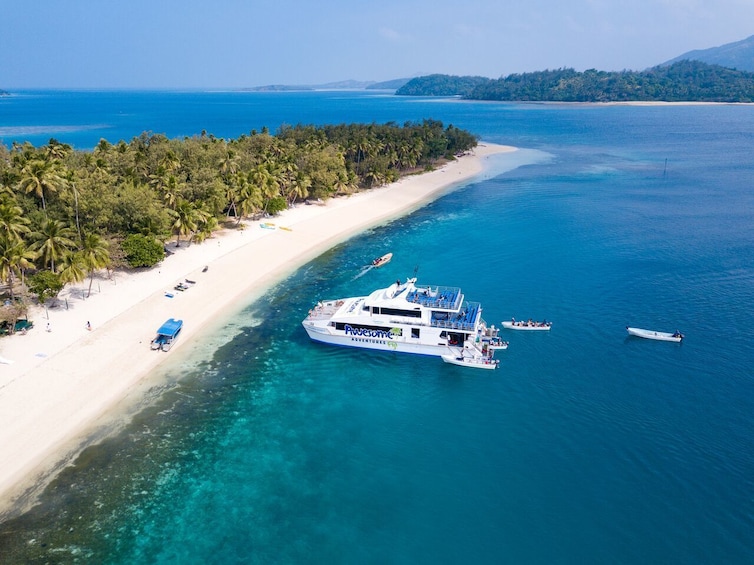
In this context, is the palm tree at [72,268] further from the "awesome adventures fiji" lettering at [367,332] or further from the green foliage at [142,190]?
the "awesome adventures fiji" lettering at [367,332]

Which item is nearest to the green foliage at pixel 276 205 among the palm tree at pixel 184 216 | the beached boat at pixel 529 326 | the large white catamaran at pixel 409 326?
the palm tree at pixel 184 216

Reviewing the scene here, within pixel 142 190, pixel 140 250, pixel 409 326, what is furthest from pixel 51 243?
pixel 409 326

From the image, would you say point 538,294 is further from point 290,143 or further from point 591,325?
point 290,143

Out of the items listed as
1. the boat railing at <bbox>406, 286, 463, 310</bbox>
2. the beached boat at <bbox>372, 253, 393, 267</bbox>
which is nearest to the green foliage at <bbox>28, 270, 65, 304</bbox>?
the boat railing at <bbox>406, 286, 463, 310</bbox>

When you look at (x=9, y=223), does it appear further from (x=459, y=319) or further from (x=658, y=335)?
(x=658, y=335)

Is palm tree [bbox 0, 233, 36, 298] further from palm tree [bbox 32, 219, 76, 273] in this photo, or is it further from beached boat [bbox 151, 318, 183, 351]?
beached boat [bbox 151, 318, 183, 351]

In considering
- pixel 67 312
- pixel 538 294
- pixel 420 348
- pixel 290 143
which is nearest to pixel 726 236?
pixel 538 294
